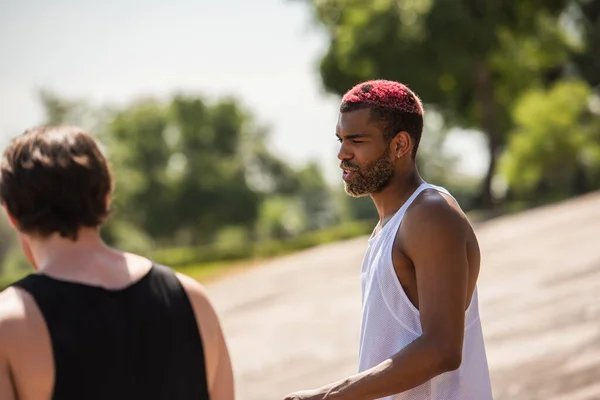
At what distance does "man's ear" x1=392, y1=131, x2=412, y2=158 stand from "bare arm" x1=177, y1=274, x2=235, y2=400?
820 mm

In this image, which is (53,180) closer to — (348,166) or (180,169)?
(348,166)

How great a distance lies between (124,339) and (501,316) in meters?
10.1

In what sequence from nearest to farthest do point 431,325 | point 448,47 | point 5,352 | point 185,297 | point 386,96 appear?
point 5,352
point 185,297
point 431,325
point 386,96
point 448,47

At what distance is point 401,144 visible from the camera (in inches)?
112

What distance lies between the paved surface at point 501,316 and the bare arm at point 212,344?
6075 mm

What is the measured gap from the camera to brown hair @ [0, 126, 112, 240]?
2.21 meters

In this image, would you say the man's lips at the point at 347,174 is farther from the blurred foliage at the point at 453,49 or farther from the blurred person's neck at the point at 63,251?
the blurred foliage at the point at 453,49

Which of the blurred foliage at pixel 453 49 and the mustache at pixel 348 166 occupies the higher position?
the mustache at pixel 348 166

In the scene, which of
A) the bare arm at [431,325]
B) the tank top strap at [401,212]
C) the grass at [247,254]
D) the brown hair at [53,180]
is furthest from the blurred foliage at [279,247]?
the brown hair at [53,180]

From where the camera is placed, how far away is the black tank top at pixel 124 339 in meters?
2.18

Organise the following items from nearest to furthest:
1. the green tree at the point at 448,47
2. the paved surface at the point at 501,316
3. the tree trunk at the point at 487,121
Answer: the paved surface at the point at 501,316
the green tree at the point at 448,47
the tree trunk at the point at 487,121

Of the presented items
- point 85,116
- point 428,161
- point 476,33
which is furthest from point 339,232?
point 428,161

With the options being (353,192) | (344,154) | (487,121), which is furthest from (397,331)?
(487,121)

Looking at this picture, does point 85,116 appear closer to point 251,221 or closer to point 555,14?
point 251,221
